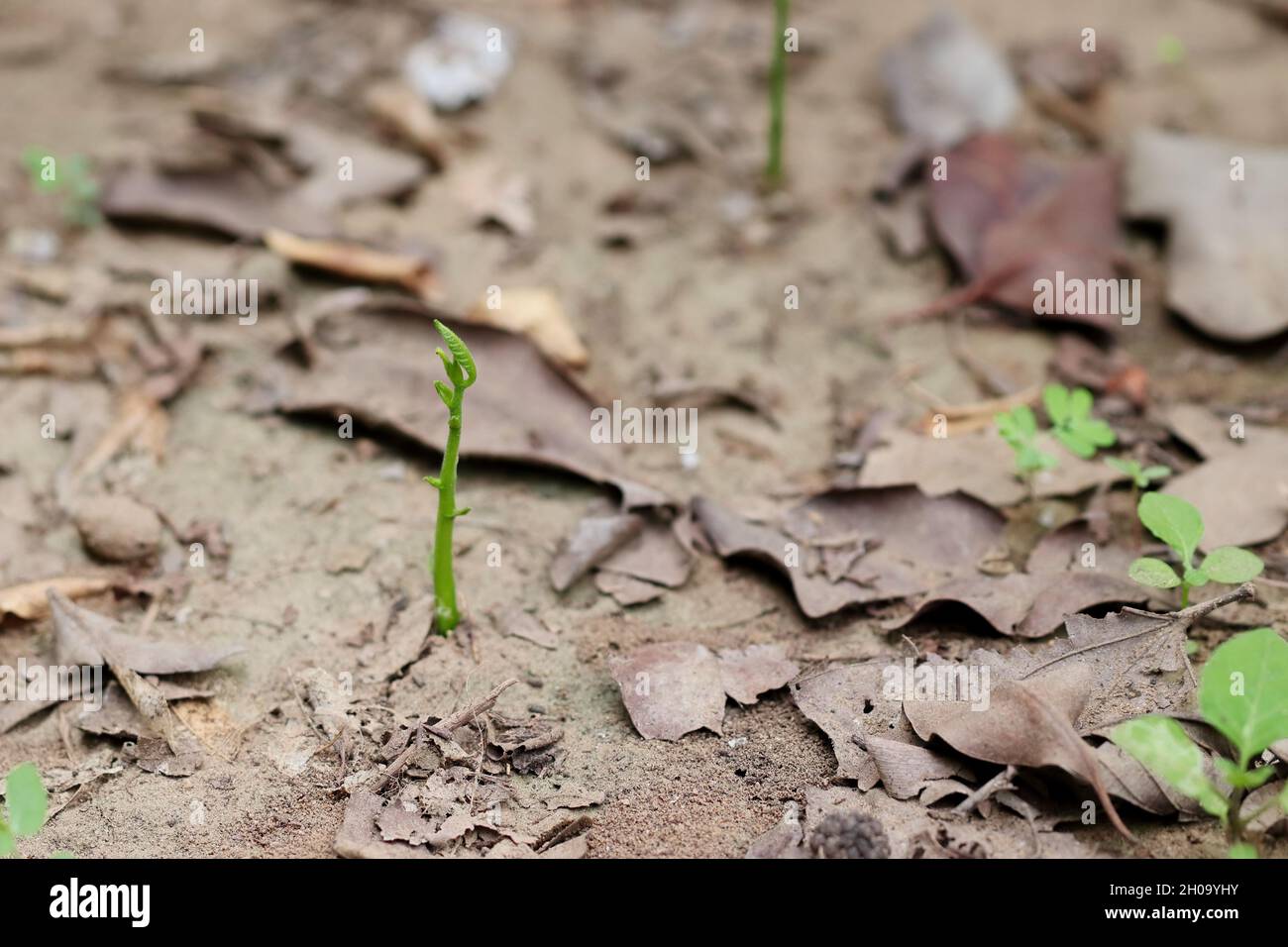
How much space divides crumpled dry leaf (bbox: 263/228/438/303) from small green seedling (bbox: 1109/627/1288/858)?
207cm

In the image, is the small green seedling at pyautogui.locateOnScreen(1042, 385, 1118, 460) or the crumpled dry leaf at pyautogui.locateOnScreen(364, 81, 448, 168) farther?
the crumpled dry leaf at pyautogui.locateOnScreen(364, 81, 448, 168)

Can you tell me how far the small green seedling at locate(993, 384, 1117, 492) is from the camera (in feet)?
8.03

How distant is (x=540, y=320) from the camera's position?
118 inches

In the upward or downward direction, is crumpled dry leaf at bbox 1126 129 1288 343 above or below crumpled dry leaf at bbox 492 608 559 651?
above

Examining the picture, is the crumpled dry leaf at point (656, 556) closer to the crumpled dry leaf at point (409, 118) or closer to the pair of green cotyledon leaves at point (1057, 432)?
the pair of green cotyledon leaves at point (1057, 432)

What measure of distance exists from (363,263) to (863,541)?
151cm

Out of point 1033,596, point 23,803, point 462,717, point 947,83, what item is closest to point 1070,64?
point 947,83

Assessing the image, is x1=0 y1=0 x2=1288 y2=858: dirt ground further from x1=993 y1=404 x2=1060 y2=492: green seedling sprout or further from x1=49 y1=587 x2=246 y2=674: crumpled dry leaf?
x1=993 y1=404 x2=1060 y2=492: green seedling sprout

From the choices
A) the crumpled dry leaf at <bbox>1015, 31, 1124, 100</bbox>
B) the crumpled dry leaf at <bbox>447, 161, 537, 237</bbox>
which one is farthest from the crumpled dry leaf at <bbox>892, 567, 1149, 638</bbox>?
the crumpled dry leaf at <bbox>1015, 31, 1124, 100</bbox>

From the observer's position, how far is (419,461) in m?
2.70

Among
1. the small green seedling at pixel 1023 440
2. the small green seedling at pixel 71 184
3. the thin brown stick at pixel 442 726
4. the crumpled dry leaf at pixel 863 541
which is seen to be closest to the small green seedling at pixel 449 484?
the thin brown stick at pixel 442 726

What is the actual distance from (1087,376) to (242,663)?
6.83 feet

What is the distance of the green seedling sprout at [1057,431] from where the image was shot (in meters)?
2.45

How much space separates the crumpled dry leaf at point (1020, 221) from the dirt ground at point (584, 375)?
10cm
